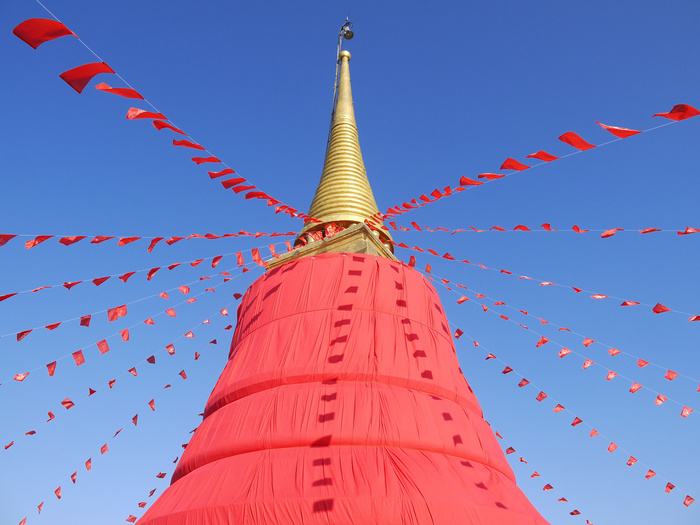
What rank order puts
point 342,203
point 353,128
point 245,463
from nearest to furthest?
point 245,463
point 342,203
point 353,128

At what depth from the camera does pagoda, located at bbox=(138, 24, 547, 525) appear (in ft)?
14.0

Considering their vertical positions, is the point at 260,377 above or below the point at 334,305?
below

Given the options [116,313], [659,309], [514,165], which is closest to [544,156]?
[514,165]

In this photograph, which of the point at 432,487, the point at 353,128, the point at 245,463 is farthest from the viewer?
the point at 353,128

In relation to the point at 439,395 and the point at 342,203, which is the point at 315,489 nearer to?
the point at 439,395

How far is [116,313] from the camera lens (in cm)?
699

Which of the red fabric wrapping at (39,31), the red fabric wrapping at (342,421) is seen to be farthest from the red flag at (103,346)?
the red fabric wrapping at (39,31)

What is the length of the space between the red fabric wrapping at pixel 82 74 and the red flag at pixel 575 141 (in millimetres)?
Answer: 4275

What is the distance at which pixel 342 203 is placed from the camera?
352 inches

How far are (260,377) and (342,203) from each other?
4102 mm

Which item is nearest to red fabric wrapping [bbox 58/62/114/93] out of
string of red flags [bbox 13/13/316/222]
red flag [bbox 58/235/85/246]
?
string of red flags [bbox 13/13/316/222]

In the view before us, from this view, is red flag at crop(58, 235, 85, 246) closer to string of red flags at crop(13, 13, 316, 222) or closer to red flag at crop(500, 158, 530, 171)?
string of red flags at crop(13, 13, 316, 222)

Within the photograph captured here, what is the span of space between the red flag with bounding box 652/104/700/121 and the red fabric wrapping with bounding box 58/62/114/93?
15.6 ft

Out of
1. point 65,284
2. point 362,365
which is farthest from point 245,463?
point 65,284
